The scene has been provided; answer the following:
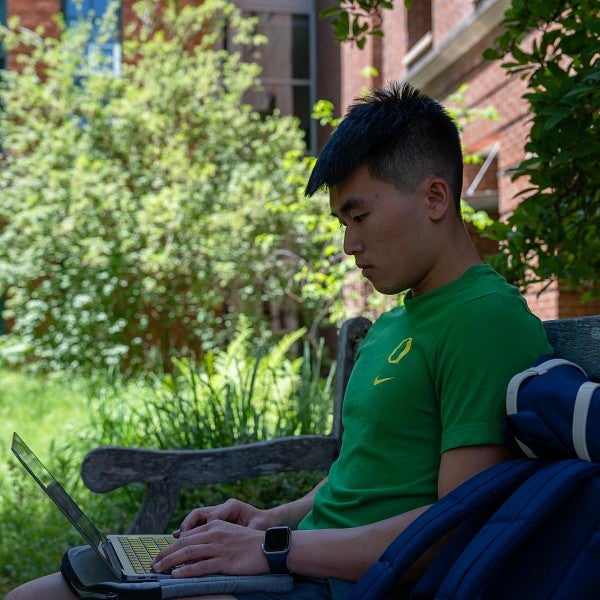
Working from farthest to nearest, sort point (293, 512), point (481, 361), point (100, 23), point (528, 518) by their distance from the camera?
point (100, 23)
point (293, 512)
point (481, 361)
point (528, 518)

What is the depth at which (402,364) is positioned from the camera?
194 cm

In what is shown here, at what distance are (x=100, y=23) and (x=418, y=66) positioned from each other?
6008mm

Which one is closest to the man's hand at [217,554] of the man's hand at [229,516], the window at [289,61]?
the man's hand at [229,516]

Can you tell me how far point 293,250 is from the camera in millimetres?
14492

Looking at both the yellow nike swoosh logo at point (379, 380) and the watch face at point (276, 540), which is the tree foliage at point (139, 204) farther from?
the watch face at point (276, 540)

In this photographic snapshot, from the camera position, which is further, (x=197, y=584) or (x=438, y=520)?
(x=197, y=584)

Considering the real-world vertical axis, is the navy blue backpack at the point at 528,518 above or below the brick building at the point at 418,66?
below

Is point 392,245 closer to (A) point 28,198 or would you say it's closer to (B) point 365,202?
(B) point 365,202

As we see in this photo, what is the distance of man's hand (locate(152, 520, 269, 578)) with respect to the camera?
188cm

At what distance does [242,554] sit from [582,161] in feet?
5.51

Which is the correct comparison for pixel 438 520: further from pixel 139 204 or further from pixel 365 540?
pixel 139 204

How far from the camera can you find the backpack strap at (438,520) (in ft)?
5.14

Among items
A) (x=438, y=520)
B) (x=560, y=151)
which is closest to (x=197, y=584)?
(x=438, y=520)

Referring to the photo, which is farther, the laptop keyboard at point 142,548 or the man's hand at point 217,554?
the laptop keyboard at point 142,548
